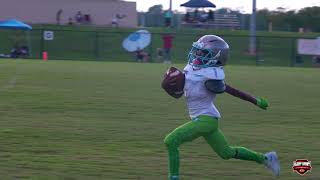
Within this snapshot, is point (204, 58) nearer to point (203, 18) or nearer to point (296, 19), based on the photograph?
point (203, 18)

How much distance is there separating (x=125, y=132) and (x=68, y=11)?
53439mm

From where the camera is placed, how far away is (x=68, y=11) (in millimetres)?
64500

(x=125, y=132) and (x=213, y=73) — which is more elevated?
(x=213, y=73)

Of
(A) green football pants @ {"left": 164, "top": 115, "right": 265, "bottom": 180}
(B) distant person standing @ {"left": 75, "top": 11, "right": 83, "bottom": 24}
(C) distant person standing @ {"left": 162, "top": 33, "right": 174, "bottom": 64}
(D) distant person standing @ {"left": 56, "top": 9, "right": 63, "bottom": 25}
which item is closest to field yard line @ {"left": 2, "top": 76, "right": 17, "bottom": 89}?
(A) green football pants @ {"left": 164, "top": 115, "right": 265, "bottom": 180}

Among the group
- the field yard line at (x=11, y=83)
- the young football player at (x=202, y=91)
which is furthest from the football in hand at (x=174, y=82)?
the field yard line at (x=11, y=83)

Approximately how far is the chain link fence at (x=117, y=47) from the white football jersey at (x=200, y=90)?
39.2 meters

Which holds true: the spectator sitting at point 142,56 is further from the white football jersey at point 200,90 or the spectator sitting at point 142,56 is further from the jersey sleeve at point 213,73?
the jersey sleeve at point 213,73

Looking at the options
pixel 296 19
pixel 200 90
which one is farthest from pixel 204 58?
pixel 296 19

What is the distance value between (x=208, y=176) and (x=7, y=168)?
2329 millimetres

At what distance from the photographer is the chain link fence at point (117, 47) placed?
48.1m

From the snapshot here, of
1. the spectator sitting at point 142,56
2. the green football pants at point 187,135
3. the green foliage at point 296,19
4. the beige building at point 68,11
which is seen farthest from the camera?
the green foliage at point 296,19

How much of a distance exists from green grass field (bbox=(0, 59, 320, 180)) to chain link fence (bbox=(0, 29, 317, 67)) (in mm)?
25671

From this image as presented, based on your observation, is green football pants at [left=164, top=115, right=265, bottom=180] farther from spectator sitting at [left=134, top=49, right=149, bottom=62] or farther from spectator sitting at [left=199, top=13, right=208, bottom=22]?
spectator sitting at [left=199, top=13, right=208, bottom=22]

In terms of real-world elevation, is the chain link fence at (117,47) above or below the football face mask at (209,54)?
below
